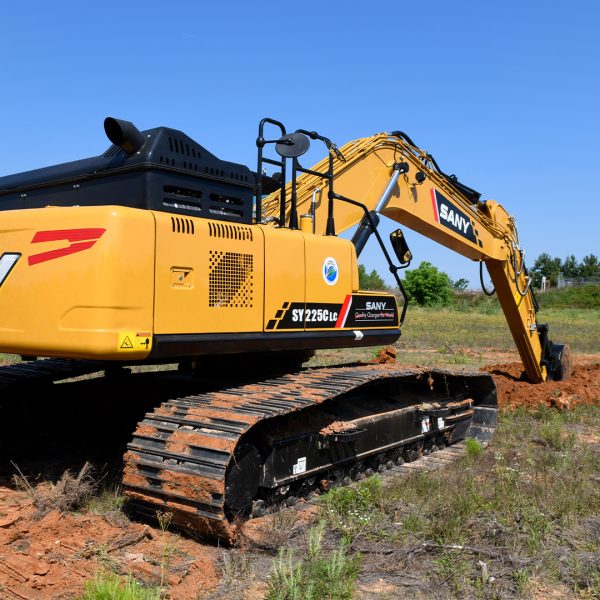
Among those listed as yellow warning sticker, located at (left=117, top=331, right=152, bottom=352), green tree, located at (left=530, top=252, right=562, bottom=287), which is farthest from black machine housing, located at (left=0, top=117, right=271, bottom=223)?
green tree, located at (left=530, top=252, right=562, bottom=287)

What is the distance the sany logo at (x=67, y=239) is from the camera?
179 inches

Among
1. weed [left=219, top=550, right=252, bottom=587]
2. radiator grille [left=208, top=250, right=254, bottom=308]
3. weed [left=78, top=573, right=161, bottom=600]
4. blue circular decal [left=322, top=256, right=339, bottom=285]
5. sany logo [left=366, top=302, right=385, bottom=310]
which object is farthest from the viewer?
sany logo [left=366, top=302, right=385, bottom=310]

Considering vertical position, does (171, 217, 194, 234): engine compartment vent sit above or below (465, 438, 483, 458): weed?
above

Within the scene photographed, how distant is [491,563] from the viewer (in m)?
4.24

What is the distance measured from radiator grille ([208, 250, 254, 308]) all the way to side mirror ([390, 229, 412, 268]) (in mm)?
2422

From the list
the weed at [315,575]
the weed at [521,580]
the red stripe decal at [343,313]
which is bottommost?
the weed at [521,580]

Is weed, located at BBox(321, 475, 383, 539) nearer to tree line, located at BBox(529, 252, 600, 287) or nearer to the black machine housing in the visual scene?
the black machine housing

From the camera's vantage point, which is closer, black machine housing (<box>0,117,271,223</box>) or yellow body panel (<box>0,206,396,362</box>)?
yellow body panel (<box>0,206,396,362</box>)

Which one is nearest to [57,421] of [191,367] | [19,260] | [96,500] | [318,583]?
[191,367]

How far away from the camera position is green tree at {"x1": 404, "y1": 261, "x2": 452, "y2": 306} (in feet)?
220

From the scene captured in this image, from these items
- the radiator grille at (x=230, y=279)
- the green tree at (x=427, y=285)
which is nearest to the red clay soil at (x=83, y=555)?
the radiator grille at (x=230, y=279)

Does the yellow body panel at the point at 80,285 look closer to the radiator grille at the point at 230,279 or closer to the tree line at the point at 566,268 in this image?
the radiator grille at the point at 230,279

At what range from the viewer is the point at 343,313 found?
20.5 feet

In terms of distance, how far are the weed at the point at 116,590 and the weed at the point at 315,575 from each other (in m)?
0.62
